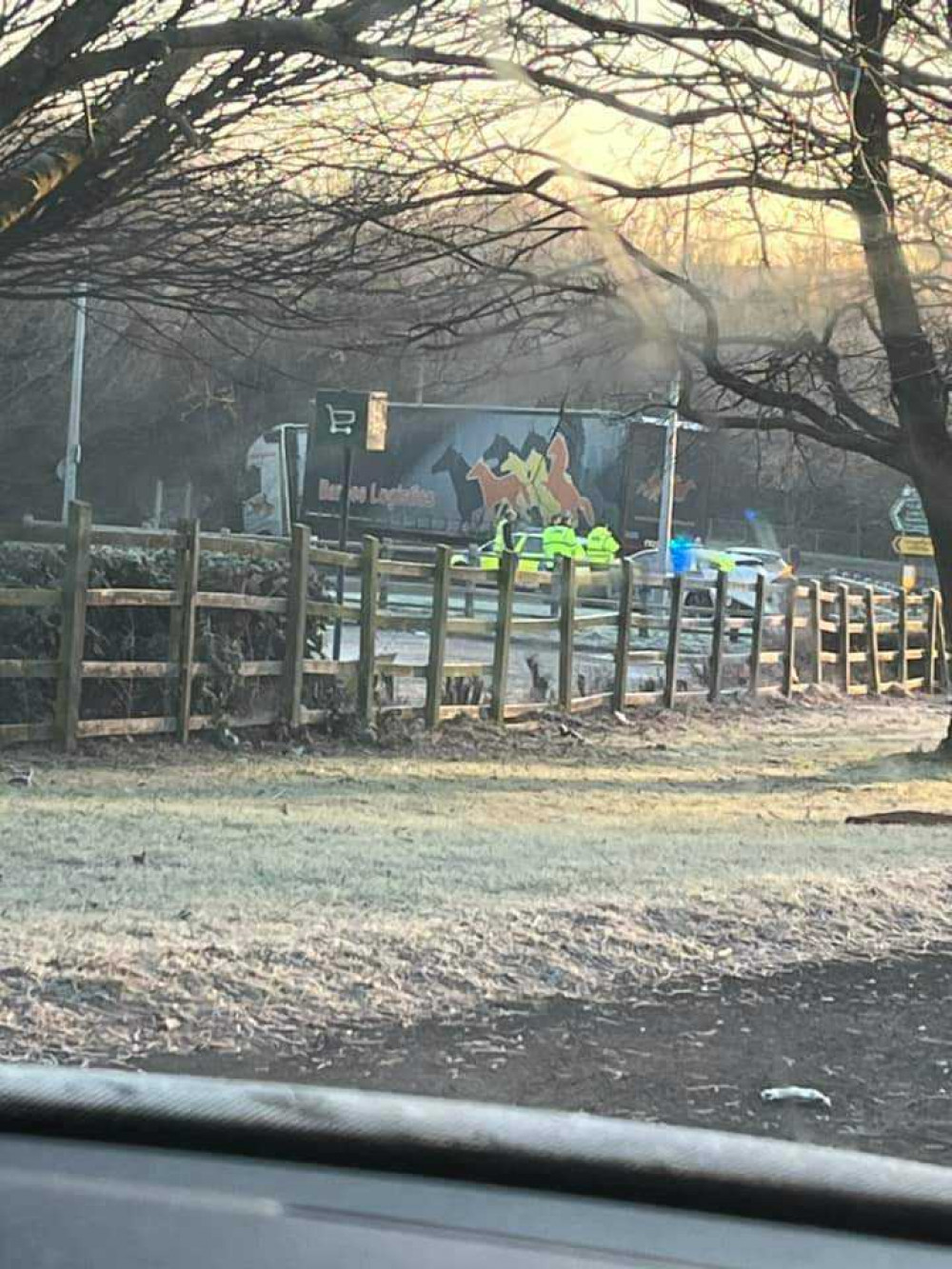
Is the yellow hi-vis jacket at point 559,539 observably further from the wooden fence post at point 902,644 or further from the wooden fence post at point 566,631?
the wooden fence post at point 566,631

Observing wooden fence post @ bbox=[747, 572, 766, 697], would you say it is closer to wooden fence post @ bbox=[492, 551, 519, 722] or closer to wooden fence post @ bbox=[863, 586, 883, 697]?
wooden fence post @ bbox=[863, 586, 883, 697]

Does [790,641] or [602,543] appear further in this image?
[602,543]

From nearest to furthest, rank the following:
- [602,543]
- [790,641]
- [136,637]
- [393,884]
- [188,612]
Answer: [393,884] < [188,612] < [136,637] < [790,641] < [602,543]

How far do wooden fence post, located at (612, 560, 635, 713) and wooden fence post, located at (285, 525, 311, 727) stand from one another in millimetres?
5496

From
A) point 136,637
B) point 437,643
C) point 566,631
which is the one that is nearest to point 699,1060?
point 136,637

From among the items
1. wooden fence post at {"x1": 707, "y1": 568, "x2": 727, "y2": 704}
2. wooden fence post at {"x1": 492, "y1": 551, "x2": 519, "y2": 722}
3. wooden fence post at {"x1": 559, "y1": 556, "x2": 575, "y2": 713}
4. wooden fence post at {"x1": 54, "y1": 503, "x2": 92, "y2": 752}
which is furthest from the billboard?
wooden fence post at {"x1": 54, "y1": 503, "x2": 92, "y2": 752}

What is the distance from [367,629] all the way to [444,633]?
1.12 meters

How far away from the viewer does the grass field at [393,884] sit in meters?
5.90

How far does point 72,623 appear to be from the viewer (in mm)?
12016

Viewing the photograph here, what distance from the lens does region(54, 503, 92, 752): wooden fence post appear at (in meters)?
12.0

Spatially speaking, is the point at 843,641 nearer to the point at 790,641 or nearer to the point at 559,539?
the point at 790,641

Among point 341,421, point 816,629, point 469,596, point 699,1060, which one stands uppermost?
point 341,421

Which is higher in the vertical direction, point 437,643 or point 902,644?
point 437,643

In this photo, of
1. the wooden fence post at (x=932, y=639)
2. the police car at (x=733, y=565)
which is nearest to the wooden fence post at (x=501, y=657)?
the police car at (x=733, y=565)
